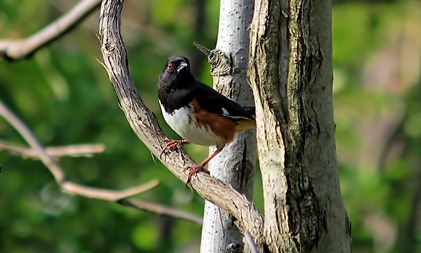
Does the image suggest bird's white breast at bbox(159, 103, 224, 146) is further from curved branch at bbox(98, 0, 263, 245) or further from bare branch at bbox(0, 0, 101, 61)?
curved branch at bbox(98, 0, 263, 245)

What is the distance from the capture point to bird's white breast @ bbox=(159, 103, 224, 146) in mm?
3940

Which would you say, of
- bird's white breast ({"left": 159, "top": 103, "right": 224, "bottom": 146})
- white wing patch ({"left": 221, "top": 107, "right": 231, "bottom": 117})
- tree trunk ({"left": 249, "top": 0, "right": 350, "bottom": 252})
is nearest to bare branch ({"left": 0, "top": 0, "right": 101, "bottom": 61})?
bird's white breast ({"left": 159, "top": 103, "right": 224, "bottom": 146})

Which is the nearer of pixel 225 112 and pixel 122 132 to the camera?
pixel 225 112

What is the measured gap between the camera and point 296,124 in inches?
96.5

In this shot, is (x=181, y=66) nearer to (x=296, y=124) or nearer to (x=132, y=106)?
(x=132, y=106)

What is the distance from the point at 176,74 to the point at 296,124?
1.75 m

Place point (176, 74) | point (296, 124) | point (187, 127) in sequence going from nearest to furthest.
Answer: point (296, 124)
point (187, 127)
point (176, 74)

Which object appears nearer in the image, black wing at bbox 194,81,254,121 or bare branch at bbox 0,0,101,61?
black wing at bbox 194,81,254,121

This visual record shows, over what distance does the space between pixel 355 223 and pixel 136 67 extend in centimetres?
206

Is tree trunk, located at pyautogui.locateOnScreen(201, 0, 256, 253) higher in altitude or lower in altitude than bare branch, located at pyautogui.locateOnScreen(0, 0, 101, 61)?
lower

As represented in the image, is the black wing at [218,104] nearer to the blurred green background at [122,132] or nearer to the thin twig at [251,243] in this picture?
the thin twig at [251,243]

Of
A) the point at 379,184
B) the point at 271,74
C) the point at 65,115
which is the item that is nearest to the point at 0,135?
the point at 65,115

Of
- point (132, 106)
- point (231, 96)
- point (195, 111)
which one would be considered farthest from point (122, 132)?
point (132, 106)

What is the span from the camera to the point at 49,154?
4.02 metres
